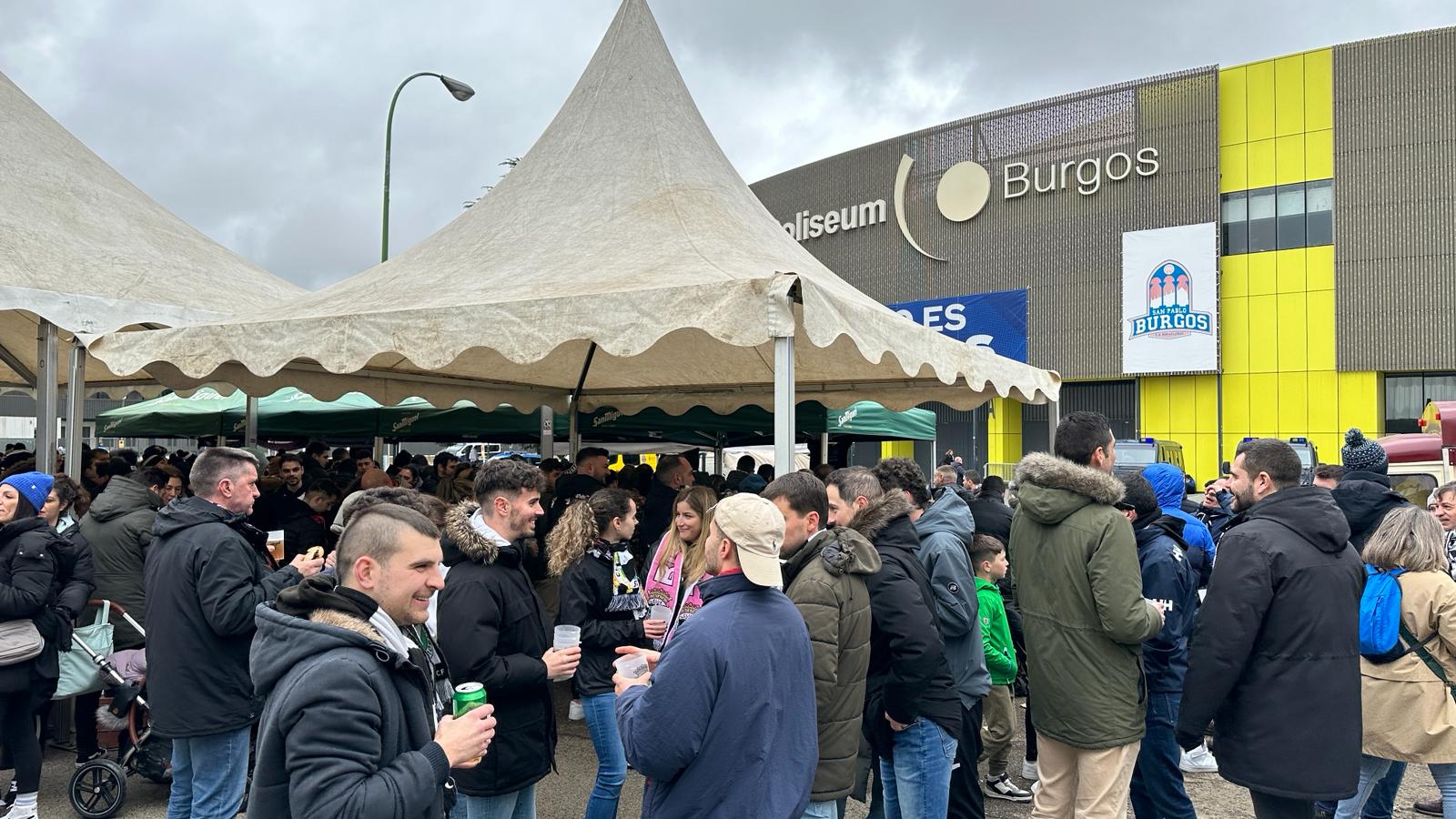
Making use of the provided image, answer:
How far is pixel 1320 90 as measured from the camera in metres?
26.6

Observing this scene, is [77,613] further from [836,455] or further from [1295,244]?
[1295,244]

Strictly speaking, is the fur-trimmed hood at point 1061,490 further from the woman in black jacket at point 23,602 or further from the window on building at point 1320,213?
the window on building at point 1320,213

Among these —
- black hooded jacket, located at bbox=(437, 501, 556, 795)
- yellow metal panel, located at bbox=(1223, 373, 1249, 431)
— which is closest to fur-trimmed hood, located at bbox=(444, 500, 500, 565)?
black hooded jacket, located at bbox=(437, 501, 556, 795)

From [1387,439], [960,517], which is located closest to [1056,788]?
[960,517]

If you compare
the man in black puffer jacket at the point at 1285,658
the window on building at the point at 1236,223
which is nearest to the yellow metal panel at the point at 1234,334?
the window on building at the point at 1236,223

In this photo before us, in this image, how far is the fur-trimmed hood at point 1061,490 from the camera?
363 cm

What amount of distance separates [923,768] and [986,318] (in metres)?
30.2

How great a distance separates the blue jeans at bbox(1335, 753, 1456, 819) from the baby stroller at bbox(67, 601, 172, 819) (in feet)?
18.9

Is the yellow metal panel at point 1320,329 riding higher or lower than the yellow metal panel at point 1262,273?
lower

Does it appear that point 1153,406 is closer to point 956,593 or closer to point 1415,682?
point 1415,682

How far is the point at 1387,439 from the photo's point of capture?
1290 centimetres

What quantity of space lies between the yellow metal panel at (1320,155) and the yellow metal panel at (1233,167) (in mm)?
1544


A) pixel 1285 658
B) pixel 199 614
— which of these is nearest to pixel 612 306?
pixel 199 614

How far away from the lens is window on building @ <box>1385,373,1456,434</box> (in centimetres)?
2566
